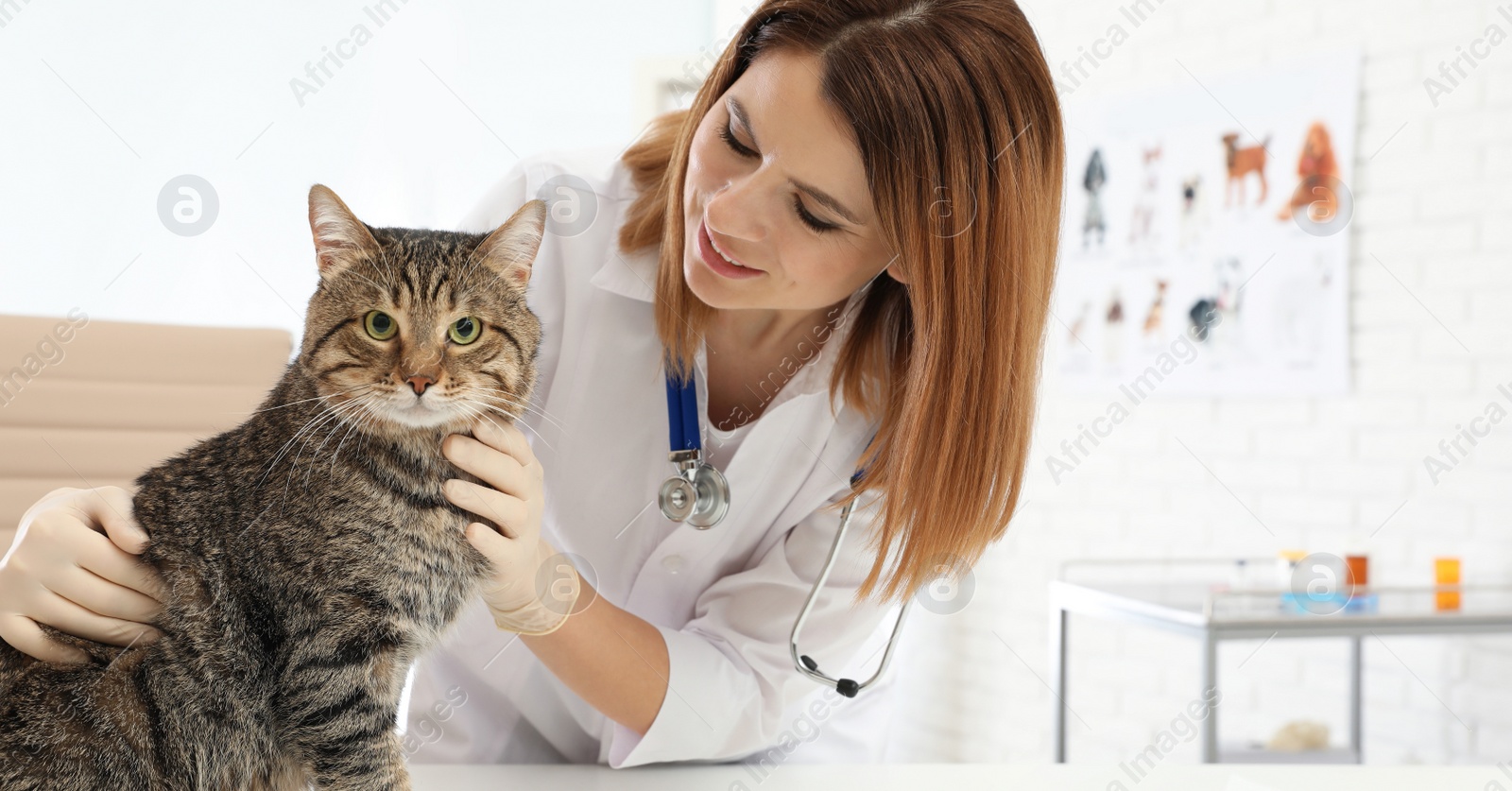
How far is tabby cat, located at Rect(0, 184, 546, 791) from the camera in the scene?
2.92 ft

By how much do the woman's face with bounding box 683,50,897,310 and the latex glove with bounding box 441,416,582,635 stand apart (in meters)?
0.30

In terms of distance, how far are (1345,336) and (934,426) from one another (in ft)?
6.08

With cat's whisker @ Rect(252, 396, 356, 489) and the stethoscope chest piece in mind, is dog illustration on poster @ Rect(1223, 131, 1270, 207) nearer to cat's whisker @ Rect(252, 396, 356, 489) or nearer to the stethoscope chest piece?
the stethoscope chest piece

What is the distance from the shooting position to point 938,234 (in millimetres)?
1164

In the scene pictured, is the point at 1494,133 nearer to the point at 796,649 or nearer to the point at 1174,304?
the point at 1174,304

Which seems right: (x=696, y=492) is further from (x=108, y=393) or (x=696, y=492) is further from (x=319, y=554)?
(x=108, y=393)

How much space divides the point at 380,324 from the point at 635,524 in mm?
508

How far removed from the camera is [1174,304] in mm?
2979

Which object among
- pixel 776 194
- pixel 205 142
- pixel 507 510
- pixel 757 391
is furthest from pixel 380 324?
pixel 205 142

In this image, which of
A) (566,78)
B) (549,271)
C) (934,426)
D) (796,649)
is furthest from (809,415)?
(566,78)

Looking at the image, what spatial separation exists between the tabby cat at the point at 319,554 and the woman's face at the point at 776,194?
217 mm

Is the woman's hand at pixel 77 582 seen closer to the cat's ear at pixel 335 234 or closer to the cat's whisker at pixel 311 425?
the cat's whisker at pixel 311 425

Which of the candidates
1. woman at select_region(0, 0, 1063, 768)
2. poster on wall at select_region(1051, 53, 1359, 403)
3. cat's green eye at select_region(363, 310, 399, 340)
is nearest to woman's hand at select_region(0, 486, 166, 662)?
woman at select_region(0, 0, 1063, 768)

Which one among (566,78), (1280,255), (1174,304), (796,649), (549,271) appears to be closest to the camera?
(796,649)
